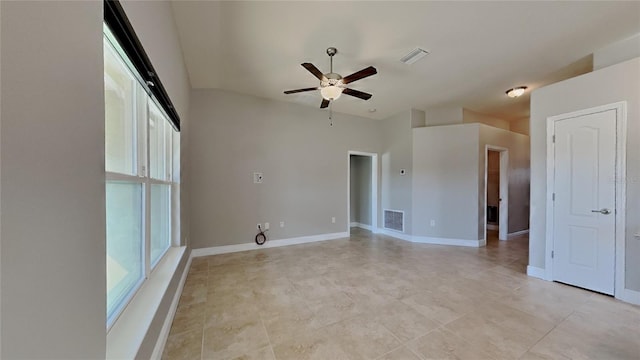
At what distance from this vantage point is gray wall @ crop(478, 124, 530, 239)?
4.99 meters

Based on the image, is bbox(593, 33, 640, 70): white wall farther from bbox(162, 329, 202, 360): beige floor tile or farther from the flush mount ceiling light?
bbox(162, 329, 202, 360): beige floor tile

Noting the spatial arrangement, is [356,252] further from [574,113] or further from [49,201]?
[49,201]

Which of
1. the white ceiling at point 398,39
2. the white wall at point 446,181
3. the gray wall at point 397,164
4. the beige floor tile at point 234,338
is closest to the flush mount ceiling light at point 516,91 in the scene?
the white ceiling at point 398,39

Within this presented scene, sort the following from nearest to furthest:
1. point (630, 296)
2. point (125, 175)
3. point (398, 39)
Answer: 1. point (125, 175)
2. point (630, 296)
3. point (398, 39)

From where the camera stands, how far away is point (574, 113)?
118 inches

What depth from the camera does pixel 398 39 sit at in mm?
2818

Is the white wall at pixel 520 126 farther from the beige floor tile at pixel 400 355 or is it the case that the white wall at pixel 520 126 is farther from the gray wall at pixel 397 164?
the beige floor tile at pixel 400 355

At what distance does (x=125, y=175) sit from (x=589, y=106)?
4.73 metres

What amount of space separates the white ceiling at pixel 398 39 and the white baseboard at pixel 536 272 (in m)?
2.88

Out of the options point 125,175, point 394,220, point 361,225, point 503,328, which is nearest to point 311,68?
point 125,175

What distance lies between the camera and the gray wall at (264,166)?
423cm

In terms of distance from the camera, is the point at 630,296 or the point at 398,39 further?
the point at 398,39

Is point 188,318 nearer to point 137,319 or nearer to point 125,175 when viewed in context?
point 137,319

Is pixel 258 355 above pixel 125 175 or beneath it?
beneath
